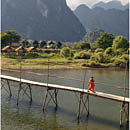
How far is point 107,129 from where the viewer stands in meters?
19.7

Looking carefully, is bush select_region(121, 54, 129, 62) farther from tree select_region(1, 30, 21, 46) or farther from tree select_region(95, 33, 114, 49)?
tree select_region(1, 30, 21, 46)

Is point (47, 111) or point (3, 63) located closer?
point (47, 111)

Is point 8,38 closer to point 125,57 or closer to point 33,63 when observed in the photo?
point 33,63

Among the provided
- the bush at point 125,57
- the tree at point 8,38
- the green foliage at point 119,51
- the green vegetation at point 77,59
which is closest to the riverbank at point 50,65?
the green vegetation at point 77,59

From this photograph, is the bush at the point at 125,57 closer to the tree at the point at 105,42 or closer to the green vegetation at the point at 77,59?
the green vegetation at the point at 77,59

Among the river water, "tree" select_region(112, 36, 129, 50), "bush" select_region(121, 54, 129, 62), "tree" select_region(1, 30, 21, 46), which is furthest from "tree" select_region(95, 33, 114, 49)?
the river water

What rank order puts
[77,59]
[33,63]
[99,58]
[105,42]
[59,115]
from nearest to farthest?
[59,115] → [33,63] → [99,58] → [77,59] → [105,42]

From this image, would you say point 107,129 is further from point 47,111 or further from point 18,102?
point 18,102

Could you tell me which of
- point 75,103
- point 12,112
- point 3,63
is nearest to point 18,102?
point 12,112

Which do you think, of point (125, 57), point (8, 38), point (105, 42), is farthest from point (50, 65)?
point (105, 42)

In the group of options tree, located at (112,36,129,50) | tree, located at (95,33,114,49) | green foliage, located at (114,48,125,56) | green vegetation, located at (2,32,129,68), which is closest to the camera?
green vegetation, located at (2,32,129,68)

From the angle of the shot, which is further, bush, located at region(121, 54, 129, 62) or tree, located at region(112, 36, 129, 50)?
tree, located at region(112, 36, 129, 50)

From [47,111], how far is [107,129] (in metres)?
6.73

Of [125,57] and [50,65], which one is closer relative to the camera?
[50,65]
